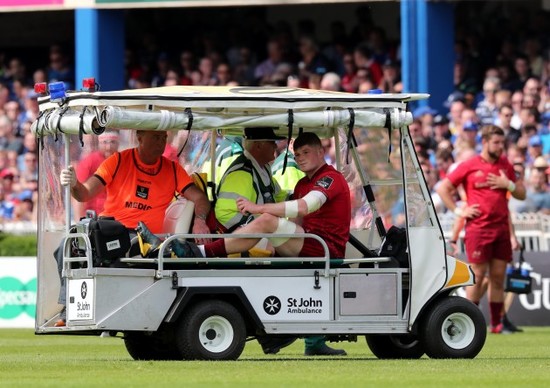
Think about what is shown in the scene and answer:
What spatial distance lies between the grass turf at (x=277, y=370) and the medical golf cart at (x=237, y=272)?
276 millimetres

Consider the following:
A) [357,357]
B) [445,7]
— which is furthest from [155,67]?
[357,357]

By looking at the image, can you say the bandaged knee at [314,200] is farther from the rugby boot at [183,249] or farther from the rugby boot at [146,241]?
the rugby boot at [146,241]

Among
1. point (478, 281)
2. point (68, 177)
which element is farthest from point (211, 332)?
point (478, 281)

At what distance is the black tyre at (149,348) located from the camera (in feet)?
43.1

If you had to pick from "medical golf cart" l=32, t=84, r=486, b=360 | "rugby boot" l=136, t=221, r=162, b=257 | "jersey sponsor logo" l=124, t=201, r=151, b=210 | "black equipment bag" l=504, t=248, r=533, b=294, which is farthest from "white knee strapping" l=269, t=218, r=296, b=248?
"black equipment bag" l=504, t=248, r=533, b=294

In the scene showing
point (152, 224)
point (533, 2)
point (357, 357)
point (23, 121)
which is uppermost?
point (533, 2)

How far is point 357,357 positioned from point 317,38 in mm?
16358

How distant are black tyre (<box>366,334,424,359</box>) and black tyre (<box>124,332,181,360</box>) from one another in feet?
5.33

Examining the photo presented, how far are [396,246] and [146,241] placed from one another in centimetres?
204

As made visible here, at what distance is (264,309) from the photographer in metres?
12.5

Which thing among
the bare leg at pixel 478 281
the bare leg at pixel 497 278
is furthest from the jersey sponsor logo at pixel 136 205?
the bare leg at pixel 497 278

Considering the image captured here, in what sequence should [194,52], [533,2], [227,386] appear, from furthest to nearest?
1. [194,52]
2. [533,2]
3. [227,386]

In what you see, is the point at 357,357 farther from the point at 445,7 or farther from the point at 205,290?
the point at 445,7

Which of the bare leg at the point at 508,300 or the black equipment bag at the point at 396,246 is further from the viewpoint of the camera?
the bare leg at the point at 508,300
